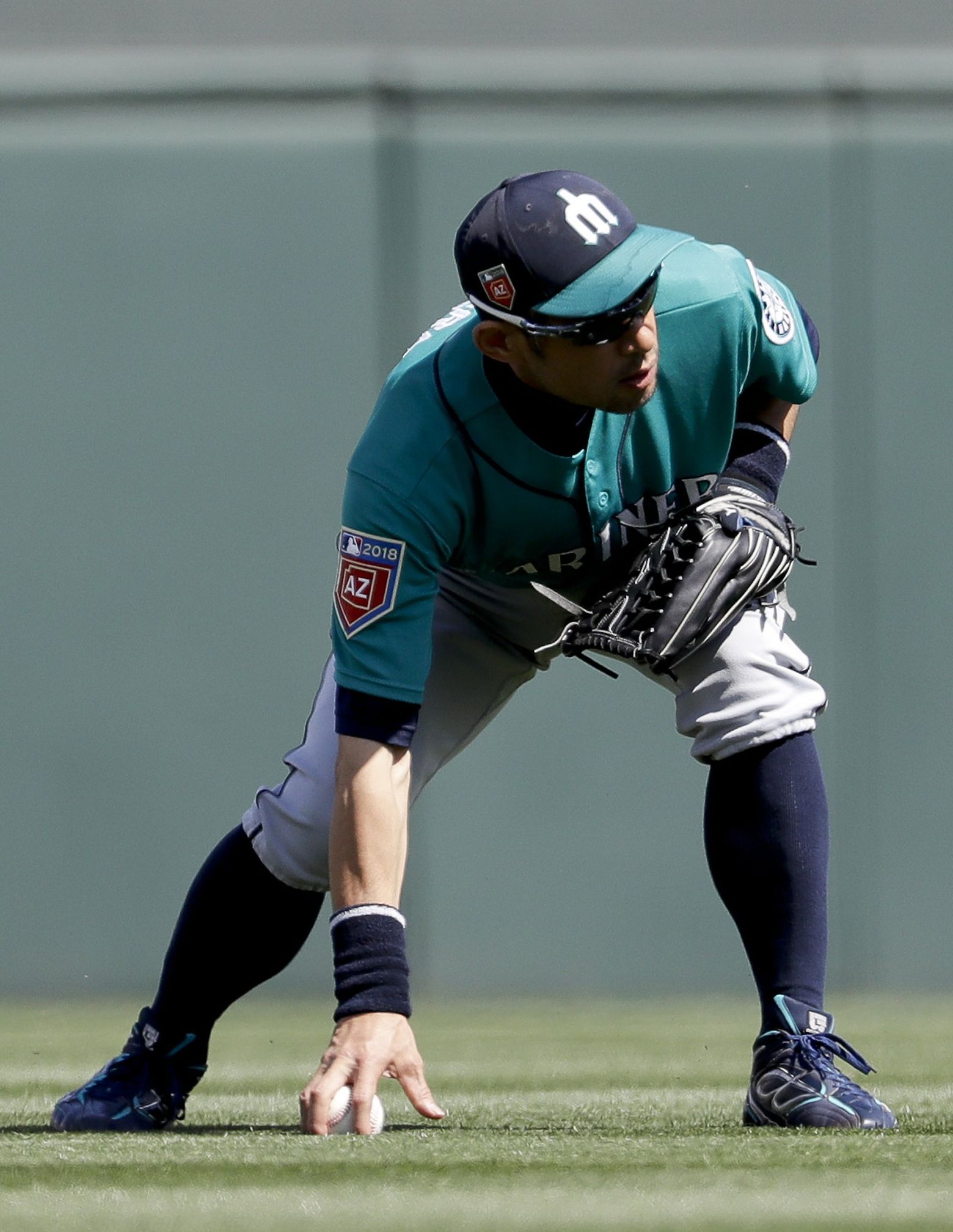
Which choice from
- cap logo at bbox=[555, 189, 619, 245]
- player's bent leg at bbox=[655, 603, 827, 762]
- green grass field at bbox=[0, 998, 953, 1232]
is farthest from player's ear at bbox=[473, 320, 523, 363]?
green grass field at bbox=[0, 998, 953, 1232]

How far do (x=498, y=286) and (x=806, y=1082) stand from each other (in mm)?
843

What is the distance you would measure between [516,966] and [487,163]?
2.00 m

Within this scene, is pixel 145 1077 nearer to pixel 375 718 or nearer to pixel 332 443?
pixel 375 718

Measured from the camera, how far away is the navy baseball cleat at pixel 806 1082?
170cm

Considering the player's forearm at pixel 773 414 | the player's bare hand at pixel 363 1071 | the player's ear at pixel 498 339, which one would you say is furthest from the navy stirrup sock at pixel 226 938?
the player's forearm at pixel 773 414

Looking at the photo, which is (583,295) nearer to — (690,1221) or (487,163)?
Result: (690,1221)

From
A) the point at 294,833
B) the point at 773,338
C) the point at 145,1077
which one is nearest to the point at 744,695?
the point at 773,338

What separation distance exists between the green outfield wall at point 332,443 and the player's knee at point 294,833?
2.30 metres

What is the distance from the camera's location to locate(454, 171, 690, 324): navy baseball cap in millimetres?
1649

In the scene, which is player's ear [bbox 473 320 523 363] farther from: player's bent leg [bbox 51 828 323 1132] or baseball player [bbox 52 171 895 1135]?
player's bent leg [bbox 51 828 323 1132]

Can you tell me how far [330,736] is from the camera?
1988mm

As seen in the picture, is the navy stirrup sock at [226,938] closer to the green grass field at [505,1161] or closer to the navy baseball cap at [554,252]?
the green grass field at [505,1161]

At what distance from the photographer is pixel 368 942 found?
1.70 meters

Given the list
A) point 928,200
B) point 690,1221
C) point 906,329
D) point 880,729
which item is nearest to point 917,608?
point 880,729
